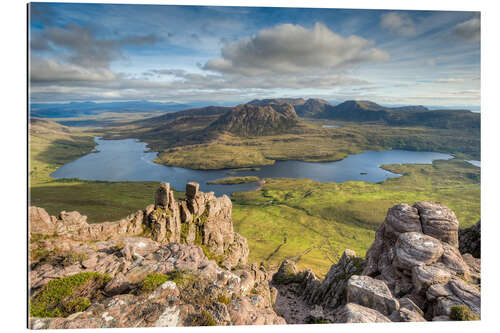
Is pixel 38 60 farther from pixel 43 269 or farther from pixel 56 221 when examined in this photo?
pixel 43 269

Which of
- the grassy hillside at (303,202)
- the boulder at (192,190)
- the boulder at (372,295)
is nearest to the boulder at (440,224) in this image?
the boulder at (372,295)

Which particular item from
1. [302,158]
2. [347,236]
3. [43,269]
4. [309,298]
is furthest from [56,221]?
[302,158]

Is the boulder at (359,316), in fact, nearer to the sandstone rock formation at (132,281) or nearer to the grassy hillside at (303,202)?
the sandstone rock formation at (132,281)

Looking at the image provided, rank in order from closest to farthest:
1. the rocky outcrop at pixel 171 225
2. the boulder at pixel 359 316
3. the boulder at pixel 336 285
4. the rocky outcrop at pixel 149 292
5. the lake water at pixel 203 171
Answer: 1. the rocky outcrop at pixel 149 292
2. the boulder at pixel 359 316
3. the rocky outcrop at pixel 171 225
4. the boulder at pixel 336 285
5. the lake water at pixel 203 171

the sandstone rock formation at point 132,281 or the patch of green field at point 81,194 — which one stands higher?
the sandstone rock formation at point 132,281

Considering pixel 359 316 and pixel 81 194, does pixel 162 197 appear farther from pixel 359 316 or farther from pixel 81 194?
pixel 81 194

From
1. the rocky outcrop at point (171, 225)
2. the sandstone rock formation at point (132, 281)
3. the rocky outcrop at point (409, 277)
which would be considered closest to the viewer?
the sandstone rock formation at point (132, 281)

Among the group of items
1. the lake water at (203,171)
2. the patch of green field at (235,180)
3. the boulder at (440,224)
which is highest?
the boulder at (440,224)

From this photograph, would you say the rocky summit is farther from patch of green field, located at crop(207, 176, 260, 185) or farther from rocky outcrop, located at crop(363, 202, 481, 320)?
patch of green field, located at crop(207, 176, 260, 185)

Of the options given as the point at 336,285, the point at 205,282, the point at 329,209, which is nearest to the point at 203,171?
the point at 329,209
